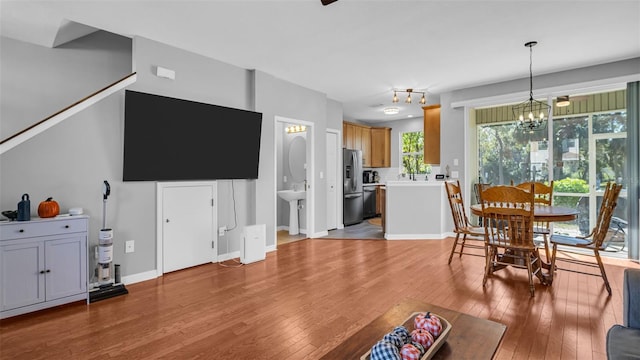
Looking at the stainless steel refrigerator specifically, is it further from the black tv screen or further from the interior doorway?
the black tv screen

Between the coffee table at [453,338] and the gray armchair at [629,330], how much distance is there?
0.43 meters

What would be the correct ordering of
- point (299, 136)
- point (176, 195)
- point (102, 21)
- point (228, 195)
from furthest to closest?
point (299, 136) < point (228, 195) < point (176, 195) < point (102, 21)

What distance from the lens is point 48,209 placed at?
107 inches

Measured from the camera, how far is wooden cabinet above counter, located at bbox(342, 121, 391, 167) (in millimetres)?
7794

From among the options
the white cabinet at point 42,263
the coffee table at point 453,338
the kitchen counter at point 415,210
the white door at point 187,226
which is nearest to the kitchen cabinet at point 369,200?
the kitchen counter at point 415,210

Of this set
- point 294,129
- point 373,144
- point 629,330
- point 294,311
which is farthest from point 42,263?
point 373,144

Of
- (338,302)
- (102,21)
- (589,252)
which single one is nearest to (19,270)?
(102,21)

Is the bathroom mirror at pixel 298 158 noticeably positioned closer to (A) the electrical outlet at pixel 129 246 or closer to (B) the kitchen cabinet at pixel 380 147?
(B) the kitchen cabinet at pixel 380 147

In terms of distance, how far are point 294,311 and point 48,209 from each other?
231cm

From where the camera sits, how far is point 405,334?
1295 millimetres

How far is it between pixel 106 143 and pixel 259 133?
185 centimetres

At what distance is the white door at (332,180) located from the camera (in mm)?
6355

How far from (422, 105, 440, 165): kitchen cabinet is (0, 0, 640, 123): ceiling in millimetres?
1526

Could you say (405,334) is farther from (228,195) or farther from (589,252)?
(589,252)
